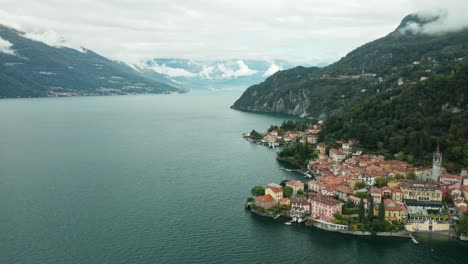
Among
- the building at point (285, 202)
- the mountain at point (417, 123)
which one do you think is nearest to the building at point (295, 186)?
the building at point (285, 202)

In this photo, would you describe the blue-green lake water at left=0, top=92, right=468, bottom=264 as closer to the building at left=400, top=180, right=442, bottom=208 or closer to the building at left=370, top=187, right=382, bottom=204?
the building at left=400, top=180, right=442, bottom=208

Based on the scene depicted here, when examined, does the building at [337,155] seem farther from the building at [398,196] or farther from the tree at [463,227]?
the tree at [463,227]

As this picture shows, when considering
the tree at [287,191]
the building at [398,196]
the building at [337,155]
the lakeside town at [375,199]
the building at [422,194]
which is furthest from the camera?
the building at [337,155]

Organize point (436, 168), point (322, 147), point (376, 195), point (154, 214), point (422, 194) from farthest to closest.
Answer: point (322, 147) < point (436, 168) < point (376, 195) < point (422, 194) < point (154, 214)

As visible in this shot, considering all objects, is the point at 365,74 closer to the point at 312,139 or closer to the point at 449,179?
the point at 312,139

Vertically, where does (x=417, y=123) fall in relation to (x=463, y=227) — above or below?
above

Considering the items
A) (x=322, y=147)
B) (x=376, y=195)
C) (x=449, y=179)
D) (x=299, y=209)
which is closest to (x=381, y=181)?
(x=376, y=195)
